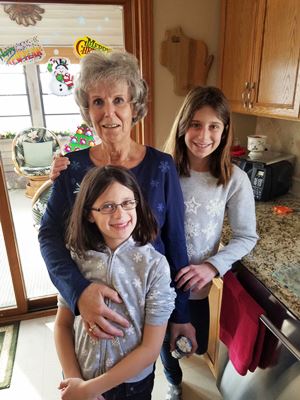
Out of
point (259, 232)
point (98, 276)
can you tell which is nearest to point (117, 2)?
point (259, 232)

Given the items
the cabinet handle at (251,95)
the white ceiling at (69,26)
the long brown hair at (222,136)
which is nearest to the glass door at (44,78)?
the white ceiling at (69,26)

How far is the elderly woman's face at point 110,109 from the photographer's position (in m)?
0.85

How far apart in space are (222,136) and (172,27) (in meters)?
0.97

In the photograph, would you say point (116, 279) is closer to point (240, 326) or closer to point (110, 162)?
point (110, 162)

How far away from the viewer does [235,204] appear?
1.12 metres

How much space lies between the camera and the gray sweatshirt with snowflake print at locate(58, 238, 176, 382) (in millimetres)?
782

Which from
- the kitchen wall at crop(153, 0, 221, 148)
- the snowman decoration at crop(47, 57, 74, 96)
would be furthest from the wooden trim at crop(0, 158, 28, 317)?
the kitchen wall at crop(153, 0, 221, 148)

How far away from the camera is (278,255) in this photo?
3.88 feet

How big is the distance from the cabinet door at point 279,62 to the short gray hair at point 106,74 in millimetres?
764

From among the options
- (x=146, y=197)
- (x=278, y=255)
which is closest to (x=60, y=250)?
(x=146, y=197)

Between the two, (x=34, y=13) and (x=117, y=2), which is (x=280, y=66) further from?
(x=34, y=13)

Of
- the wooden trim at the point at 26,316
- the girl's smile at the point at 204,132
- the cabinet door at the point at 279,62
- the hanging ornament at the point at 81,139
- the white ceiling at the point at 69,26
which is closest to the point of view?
the girl's smile at the point at 204,132

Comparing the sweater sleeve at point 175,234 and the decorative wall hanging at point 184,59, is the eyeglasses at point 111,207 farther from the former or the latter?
the decorative wall hanging at point 184,59

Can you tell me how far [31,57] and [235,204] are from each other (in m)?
1.41
